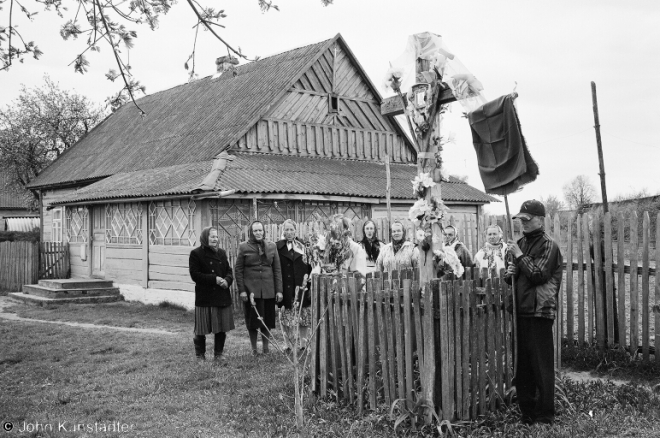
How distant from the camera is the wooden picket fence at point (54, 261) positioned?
21188mm

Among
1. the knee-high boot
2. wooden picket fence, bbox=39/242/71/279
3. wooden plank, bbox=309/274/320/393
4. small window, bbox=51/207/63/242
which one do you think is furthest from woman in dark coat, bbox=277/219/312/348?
small window, bbox=51/207/63/242

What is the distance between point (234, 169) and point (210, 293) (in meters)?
8.46

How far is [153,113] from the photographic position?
2634 cm

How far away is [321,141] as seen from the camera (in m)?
20.8

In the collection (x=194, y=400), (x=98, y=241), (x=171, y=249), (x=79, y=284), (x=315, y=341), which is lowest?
(x=194, y=400)

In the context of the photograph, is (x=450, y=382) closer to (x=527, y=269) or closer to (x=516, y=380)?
(x=516, y=380)

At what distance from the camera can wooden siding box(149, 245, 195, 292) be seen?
15469 millimetres

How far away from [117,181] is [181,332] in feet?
30.9

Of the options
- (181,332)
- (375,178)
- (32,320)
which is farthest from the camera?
(375,178)

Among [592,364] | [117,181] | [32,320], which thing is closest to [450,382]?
[592,364]

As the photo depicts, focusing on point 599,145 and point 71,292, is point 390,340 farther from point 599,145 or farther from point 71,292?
point 599,145

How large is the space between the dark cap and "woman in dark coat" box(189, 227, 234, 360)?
4.37 m

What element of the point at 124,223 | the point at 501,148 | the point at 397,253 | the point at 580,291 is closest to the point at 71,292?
the point at 124,223

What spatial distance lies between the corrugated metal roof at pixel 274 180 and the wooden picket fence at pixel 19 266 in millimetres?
2447
